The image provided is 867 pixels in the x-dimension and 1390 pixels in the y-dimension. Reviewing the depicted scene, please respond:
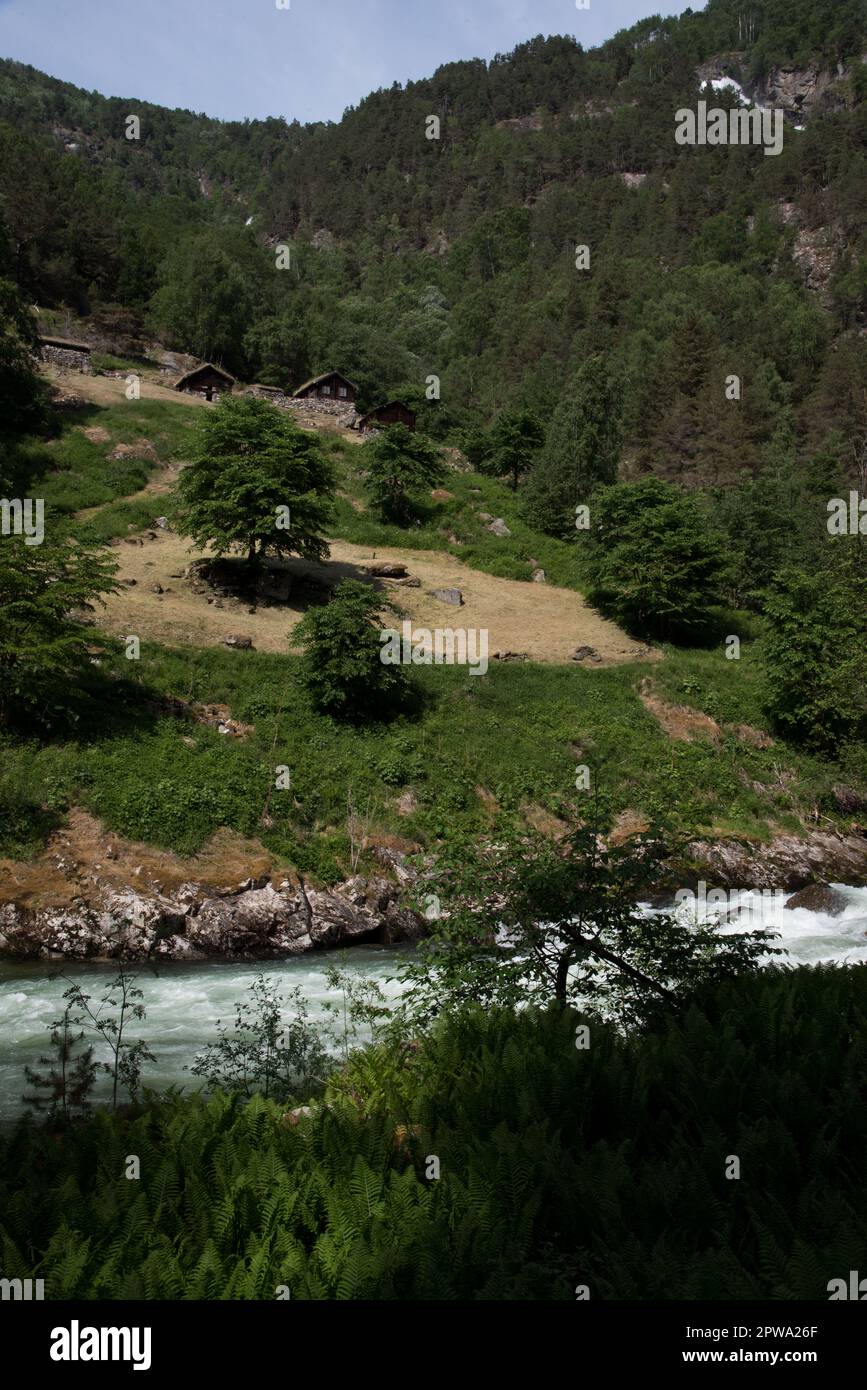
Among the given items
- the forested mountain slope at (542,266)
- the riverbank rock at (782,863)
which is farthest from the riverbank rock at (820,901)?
the forested mountain slope at (542,266)

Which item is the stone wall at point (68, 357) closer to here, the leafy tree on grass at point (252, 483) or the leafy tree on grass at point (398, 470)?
the leafy tree on grass at point (398, 470)

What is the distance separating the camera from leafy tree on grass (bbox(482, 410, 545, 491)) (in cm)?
5697

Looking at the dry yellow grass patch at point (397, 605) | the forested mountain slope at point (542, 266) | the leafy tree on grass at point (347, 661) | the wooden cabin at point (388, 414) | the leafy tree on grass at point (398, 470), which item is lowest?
the leafy tree on grass at point (347, 661)

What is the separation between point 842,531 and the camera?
133ft

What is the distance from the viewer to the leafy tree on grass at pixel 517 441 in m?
57.0

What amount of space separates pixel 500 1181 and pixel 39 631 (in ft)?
61.6

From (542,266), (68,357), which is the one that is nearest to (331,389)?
(68,357)

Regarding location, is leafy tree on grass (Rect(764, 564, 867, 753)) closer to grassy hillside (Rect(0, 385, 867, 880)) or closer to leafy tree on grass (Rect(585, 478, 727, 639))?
grassy hillside (Rect(0, 385, 867, 880))

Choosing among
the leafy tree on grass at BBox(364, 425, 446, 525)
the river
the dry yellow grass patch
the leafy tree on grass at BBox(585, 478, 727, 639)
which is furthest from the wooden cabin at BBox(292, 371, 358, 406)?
the river

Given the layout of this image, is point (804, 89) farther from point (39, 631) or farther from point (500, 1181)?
point (500, 1181)

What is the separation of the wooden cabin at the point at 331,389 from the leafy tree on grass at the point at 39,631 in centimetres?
4800

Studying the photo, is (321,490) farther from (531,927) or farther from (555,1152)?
(555,1152)
